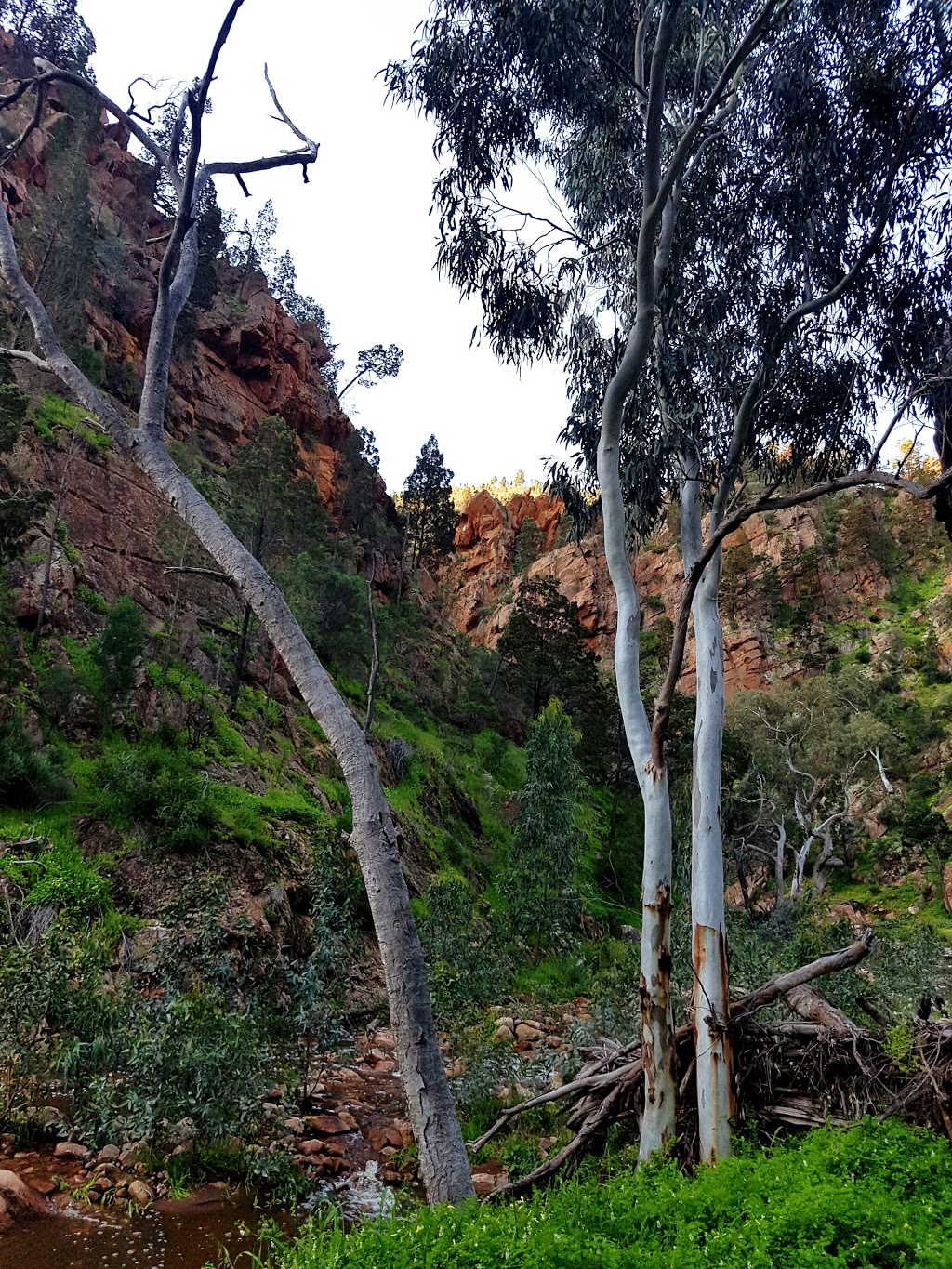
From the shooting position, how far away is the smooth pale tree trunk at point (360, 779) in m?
3.54

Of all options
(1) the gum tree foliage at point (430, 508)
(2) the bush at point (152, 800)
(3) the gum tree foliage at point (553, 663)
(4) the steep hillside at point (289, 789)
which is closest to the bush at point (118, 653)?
(4) the steep hillside at point (289, 789)

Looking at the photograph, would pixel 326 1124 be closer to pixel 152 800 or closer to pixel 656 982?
pixel 656 982

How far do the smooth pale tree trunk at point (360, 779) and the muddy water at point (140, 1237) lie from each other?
3.85ft

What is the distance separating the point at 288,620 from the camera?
4.14 meters

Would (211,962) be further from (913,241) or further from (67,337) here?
(67,337)

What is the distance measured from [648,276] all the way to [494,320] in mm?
2602

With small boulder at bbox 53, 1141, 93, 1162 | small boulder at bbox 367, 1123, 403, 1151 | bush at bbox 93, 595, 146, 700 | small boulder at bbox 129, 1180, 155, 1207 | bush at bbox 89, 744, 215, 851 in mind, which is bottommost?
small boulder at bbox 367, 1123, 403, 1151

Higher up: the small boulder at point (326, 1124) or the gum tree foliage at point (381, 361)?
the gum tree foliage at point (381, 361)

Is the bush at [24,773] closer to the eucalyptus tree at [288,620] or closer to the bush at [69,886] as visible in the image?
the bush at [69,886]

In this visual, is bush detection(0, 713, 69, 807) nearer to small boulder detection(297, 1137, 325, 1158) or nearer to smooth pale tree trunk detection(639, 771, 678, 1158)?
small boulder detection(297, 1137, 325, 1158)

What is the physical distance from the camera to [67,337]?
24.6 meters

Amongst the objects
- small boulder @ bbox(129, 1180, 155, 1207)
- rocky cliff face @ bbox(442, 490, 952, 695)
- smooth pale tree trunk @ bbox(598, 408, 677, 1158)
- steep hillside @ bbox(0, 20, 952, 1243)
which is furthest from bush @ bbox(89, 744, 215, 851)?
rocky cliff face @ bbox(442, 490, 952, 695)

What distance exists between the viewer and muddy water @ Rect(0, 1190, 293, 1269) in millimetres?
4051

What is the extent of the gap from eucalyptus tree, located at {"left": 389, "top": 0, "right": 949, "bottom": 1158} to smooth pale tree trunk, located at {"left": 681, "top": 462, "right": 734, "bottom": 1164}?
3 cm
